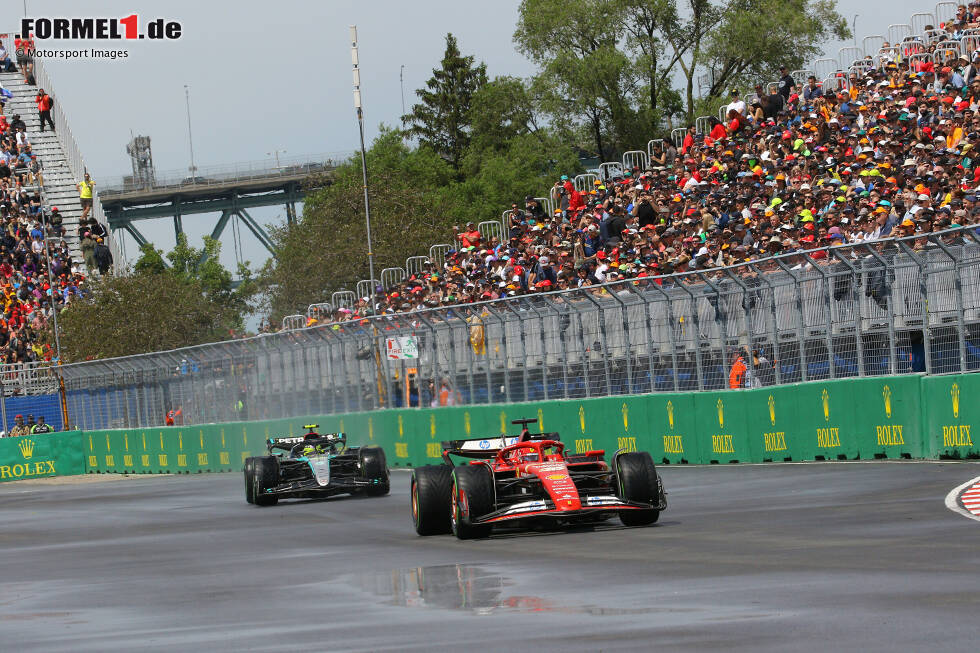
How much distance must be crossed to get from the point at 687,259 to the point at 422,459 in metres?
6.63

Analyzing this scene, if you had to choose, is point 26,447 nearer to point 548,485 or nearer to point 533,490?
point 533,490

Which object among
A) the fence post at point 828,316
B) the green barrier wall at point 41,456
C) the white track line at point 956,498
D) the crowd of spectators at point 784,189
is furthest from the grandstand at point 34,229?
the white track line at point 956,498

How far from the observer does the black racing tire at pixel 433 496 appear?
13.8m

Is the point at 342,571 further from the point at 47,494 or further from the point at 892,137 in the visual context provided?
the point at 47,494

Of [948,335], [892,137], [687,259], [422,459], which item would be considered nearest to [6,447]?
[422,459]

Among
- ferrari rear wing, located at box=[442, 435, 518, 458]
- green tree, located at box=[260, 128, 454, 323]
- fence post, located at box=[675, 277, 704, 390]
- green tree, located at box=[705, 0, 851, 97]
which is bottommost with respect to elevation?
ferrari rear wing, located at box=[442, 435, 518, 458]

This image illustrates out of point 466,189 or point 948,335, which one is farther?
point 466,189

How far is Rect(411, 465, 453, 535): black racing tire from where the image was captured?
45.3 feet

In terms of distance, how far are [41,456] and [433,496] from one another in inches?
1156

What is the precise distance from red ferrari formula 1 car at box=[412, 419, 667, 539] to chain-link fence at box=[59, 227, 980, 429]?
5.37m

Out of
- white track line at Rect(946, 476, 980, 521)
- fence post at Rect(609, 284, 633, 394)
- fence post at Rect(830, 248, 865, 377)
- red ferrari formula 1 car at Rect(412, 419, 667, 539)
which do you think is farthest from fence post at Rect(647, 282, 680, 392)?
red ferrari formula 1 car at Rect(412, 419, 667, 539)

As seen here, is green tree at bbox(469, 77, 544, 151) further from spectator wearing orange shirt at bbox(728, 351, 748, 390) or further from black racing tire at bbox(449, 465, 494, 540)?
black racing tire at bbox(449, 465, 494, 540)

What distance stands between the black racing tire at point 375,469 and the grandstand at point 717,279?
402 centimetres

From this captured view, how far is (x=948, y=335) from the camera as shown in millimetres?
17312
